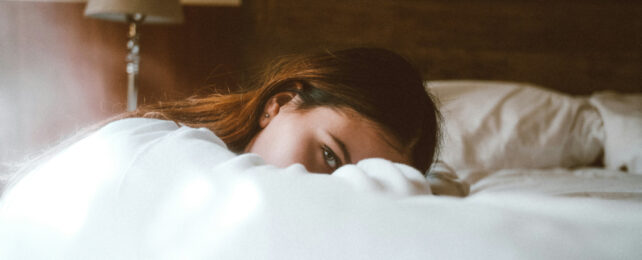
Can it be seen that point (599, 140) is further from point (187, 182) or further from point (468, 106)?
point (187, 182)

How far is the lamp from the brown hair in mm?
763

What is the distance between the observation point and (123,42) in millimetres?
1612

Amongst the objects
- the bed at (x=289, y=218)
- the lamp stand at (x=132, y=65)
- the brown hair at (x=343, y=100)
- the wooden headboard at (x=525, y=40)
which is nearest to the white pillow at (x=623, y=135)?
the wooden headboard at (x=525, y=40)

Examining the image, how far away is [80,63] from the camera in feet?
5.15

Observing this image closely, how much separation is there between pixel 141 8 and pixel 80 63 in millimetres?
441

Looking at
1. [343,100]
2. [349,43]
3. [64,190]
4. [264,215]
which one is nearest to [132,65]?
[349,43]

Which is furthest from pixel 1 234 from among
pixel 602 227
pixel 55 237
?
pixel 602 227

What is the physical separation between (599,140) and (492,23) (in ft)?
2.03

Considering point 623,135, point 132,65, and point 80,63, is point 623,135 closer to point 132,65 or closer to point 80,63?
point 132,65

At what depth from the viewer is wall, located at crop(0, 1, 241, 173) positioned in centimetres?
147

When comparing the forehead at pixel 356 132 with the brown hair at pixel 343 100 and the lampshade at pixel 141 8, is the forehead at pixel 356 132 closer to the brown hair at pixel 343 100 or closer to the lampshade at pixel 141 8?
the brown hair at pixel 343 100

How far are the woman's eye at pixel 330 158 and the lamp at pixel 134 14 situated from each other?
3.35 feet

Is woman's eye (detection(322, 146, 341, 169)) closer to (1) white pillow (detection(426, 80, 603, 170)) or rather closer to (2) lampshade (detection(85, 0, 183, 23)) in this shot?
(1) white pillow (detection(426, 80, 603, 170))

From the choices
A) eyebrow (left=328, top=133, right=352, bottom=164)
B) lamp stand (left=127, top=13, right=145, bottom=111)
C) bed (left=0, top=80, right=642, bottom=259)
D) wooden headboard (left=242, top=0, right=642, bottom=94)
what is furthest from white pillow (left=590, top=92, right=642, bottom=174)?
lamp stand (left=127, top=13, right=145, bottom=111)
